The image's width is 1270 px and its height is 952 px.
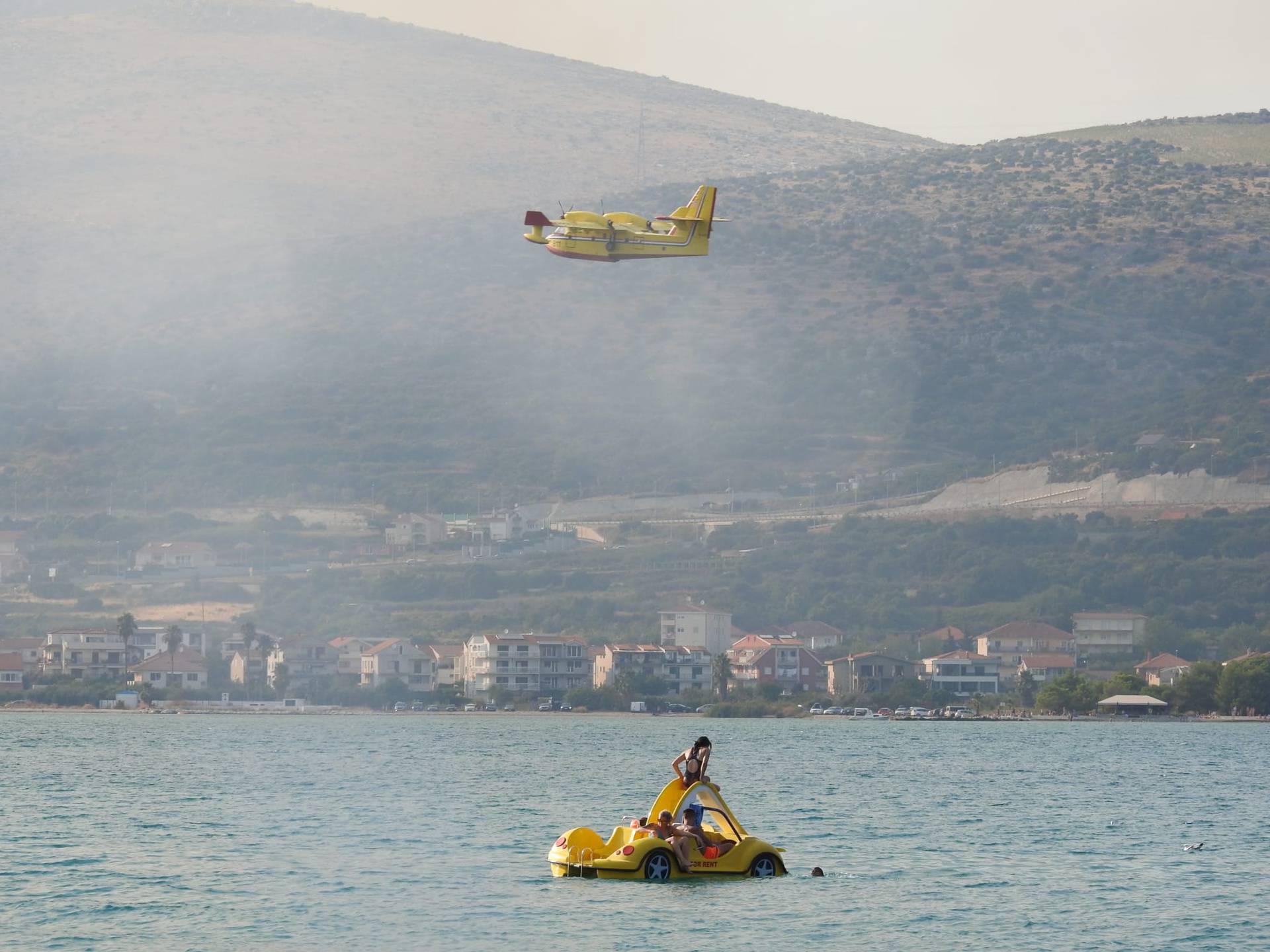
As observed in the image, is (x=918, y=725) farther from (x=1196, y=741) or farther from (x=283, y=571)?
(x=283, y=571)

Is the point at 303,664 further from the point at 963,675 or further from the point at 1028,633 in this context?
the point at 1028,633

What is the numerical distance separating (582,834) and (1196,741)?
76.5 m

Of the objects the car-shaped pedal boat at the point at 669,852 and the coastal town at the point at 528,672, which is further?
the coastal town at the point at 528,672

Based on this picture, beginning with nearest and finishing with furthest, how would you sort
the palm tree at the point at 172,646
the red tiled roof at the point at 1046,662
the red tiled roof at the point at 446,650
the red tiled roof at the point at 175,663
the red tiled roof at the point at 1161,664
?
the palm tree at the point at 172,646 < the red tiled roof at the point at 175,663 < the red tiled roof at the point at 1161,664 < the red tiled roof at the point at 446,650 < the red tiled roof at the point at 1046,662

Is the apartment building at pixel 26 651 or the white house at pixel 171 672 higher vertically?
the apartment building at pixel 26 651

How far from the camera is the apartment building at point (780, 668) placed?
470 feet

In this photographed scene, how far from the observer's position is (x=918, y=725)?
130 metres

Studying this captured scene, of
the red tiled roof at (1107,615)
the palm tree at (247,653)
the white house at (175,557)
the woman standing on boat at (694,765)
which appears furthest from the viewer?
the white house at (175,557)

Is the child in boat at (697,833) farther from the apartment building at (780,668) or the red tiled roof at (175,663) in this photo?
the red tiled roof at (175,663)

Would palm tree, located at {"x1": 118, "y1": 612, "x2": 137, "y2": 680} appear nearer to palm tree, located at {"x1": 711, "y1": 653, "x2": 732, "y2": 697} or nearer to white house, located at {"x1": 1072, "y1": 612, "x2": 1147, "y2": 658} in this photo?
palm tree, located at {"x1": 711, "y1": 653, "x2": 732, "y2": 697}

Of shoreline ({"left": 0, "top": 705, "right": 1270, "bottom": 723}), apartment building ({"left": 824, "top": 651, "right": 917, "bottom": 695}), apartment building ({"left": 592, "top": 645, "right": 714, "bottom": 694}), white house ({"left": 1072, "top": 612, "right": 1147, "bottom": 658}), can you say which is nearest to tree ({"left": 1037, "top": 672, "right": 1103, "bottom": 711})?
shoreline ({"left": 0, "top": 705, "right": 1270, "bottom": 723})

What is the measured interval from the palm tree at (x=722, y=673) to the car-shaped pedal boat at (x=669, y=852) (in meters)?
101

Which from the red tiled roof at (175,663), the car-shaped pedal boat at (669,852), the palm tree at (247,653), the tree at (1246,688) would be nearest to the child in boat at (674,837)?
the car-shaped pedal boat at (669,852)

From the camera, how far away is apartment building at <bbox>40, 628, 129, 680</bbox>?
142m
